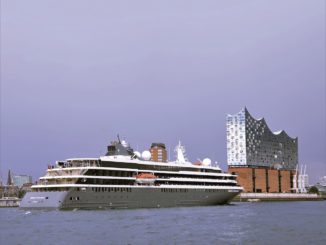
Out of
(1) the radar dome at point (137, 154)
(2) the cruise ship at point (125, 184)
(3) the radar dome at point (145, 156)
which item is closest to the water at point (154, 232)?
(2) the cruise ship at point (125, 184)

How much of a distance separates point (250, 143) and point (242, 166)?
29.2 ft

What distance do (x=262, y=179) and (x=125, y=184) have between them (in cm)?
11057

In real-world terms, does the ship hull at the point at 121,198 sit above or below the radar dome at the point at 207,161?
below

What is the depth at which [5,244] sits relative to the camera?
1582 inches

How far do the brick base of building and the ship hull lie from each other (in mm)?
82480

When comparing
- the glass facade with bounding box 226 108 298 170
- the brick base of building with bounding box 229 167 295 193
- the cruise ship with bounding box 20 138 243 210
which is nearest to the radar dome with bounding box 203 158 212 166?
the cruise ship with bounding box 20 138 243 210

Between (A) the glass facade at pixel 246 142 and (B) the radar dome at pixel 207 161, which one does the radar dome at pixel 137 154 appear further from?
(A) the glass facade at pixel 246 142

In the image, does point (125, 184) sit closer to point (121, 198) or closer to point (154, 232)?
point (121, 198)

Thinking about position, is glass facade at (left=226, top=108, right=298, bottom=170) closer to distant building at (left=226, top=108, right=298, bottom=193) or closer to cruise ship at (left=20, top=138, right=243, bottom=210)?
distant building at (left=226, top=108, right=298, bottom=193)

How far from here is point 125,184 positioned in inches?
3250

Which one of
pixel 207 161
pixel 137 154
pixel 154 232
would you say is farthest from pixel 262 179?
pixel 154 232

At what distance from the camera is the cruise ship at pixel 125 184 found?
3000 inches

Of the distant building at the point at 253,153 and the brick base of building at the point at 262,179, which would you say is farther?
the distant building at the point at 253,153

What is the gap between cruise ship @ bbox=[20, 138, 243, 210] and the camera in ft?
250
